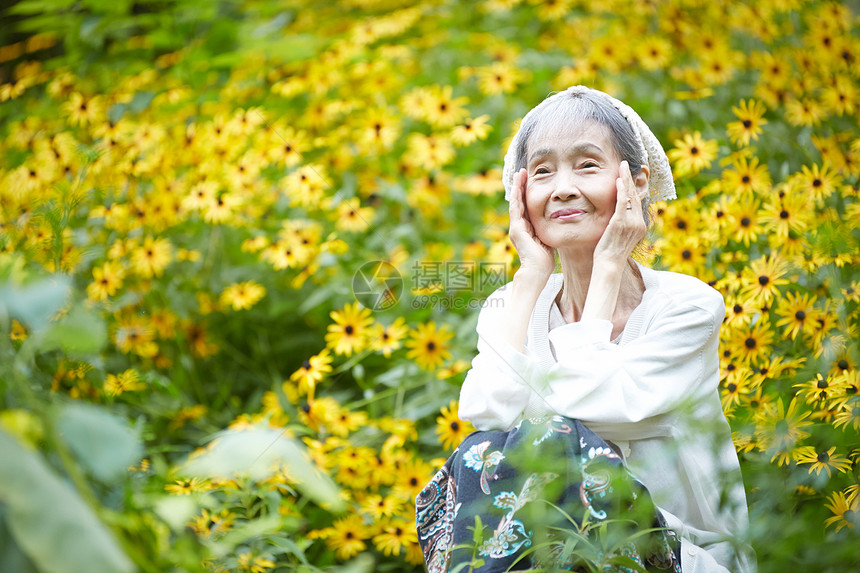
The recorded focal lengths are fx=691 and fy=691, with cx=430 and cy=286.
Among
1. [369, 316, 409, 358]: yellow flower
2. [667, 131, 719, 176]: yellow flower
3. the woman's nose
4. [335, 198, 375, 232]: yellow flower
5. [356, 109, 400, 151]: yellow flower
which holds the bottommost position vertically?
[369, 316, 409, 358]: yellow flower

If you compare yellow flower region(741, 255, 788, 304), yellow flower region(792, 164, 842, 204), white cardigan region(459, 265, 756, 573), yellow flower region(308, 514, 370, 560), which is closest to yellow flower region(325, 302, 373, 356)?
yellow flower region(308, 514, 370, 560)

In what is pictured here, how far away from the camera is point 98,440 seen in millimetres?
635

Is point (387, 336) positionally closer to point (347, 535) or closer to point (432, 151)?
point (347, 535)

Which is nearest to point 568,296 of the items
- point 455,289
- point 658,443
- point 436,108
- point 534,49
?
point 658,443

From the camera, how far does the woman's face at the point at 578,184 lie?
1.37 metres

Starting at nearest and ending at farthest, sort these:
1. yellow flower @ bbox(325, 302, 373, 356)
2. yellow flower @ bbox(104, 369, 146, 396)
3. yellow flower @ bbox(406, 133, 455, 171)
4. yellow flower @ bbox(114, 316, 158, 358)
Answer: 1. yellow flower @ bbox(104, 369, 146, 396)
2. yellow flower @ bbox(325, 302, 373, 356)
3. yellow flower @ bbox(114, 316, 158, 358)
4. yellow flower @ bbox(406, 133, 455, 171)

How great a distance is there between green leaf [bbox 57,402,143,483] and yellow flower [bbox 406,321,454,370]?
1337 mm

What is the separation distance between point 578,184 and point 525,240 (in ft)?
0.53

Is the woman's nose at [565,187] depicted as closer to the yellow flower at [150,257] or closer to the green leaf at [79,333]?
the green leaf at [79,333]

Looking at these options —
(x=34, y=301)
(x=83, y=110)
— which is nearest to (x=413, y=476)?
(x=34, y=301)

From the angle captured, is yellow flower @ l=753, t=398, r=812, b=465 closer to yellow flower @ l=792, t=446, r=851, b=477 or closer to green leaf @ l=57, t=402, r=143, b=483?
yellow flower @ l=792, t=446, r=851, b=477

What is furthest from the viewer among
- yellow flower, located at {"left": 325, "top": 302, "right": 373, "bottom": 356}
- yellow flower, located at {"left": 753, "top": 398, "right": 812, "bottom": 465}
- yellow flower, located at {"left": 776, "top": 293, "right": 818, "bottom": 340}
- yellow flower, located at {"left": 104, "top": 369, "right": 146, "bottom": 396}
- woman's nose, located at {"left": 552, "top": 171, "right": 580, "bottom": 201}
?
yellow flower, located at {"left": 325, "top": 302, "right": 373, "bottom": 356}

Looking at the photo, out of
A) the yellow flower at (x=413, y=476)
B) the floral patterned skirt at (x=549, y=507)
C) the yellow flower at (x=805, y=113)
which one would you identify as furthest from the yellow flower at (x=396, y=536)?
the yellow flower at (x=805, y=113)

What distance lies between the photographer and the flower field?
132 cm
